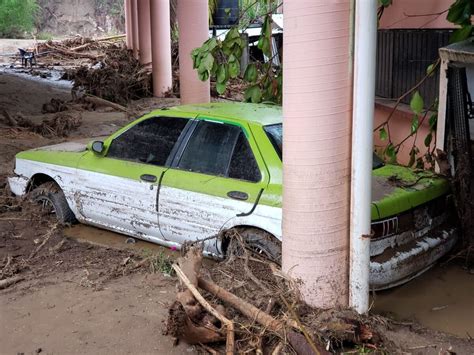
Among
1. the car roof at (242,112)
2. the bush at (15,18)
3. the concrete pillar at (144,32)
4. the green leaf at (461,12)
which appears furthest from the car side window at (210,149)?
the bush at (15,18)

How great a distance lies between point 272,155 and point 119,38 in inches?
1271

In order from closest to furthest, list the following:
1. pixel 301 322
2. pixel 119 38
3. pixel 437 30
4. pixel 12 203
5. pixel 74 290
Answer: pixel 301 322
pixel 74 290
pixel 12 203
pixel 437 30
pixel 119 38

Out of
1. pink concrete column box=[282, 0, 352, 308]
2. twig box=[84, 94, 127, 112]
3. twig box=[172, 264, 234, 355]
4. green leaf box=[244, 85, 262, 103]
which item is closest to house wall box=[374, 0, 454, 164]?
green leaf box=[244, 85, 262, 103]

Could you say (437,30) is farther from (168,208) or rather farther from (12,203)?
(12,203)

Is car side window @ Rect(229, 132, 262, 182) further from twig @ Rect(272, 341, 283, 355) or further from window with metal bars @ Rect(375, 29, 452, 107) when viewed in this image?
window with metal bars @ Rect(375, 29, 452, 107)

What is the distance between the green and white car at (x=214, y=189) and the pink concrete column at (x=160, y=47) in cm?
1317

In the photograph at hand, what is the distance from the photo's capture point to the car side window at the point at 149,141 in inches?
243

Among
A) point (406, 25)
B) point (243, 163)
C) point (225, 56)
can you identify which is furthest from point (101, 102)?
point (243, 163)

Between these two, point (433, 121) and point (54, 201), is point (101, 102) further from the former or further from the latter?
point (433, 121)

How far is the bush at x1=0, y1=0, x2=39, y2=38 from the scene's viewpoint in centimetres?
4786

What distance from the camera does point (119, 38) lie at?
3600cm

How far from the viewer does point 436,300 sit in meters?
5.47

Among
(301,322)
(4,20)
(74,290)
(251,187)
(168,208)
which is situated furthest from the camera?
(4,20)

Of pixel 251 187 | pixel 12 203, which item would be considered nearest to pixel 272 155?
pixel 251 187
